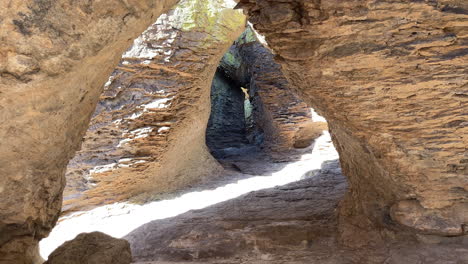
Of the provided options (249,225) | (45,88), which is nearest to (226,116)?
(249,225)

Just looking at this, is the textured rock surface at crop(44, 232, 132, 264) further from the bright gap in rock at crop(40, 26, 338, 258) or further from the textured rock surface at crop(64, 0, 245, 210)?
the textured rock surface at crop(64, 0, 245, 210)

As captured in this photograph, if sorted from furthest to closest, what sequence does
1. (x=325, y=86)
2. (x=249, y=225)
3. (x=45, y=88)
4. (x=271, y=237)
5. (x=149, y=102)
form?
(x=149, y=102), (x=249, y=225), (x=271, y=237), (x=325, y=86), (x=45, y=88)

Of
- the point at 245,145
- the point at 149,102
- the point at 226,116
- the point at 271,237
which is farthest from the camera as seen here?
the point at 226,116

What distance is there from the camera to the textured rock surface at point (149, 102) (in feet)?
19.6

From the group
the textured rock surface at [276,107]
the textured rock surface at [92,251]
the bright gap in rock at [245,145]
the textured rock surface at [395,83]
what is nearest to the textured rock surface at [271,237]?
the textured rock surface at [395,83]

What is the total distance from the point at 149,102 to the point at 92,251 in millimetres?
3596

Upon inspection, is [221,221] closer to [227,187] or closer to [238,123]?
[227,187]

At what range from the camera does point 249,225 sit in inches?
176

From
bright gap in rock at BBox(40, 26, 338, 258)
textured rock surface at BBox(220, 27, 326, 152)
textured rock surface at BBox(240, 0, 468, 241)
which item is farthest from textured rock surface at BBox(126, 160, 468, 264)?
textured rock surface at BBox(220, 27, 326, 152)

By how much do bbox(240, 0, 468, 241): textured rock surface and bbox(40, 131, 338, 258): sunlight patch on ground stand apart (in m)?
3.46

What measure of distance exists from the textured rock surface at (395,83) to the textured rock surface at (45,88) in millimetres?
1117

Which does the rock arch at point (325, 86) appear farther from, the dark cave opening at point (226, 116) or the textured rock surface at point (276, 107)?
the dark cave opening at point (226, 116)

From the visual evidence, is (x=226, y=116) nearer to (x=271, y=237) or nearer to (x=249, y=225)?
(x=249, y=225)

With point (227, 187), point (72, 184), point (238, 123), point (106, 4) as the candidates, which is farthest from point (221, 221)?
point (238, 123)
